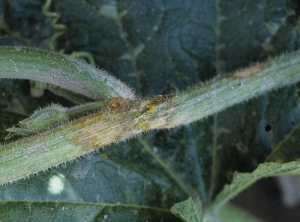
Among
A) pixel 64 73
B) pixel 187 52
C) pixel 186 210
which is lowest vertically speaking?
pixel 186 210

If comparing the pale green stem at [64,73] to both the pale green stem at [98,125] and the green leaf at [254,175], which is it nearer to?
the pale green stem at [98,125]

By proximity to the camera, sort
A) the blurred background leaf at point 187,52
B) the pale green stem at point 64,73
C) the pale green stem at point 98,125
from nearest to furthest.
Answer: the pale green stem at point 98,125 < the pale green stem at point 64,73 < the blurred background leaf at point 187,52

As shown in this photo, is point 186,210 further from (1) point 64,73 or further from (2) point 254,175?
(1) point 64,73

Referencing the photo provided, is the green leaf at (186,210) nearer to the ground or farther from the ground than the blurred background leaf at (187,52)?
nearer to the ground

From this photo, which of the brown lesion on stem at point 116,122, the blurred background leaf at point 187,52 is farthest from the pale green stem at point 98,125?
the blurred background leaf at point 187,52

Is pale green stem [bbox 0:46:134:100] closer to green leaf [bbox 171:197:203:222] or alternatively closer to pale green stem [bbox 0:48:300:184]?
pale green stem [bbox 0:48:300:184]

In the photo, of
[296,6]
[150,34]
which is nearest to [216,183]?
[150,34]

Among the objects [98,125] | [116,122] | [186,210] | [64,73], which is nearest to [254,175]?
[186,210]
